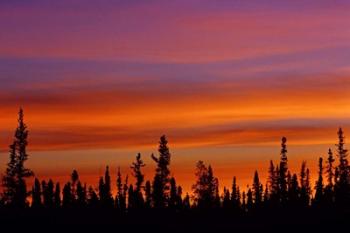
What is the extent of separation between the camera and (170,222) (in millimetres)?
87500

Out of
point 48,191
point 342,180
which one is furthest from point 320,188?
point 48,191

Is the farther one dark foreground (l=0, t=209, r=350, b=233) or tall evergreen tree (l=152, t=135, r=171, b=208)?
tall evergreen tree (l=152, t=135, r=171, b=208)

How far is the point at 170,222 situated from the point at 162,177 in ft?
96.1

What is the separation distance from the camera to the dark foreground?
74562mm

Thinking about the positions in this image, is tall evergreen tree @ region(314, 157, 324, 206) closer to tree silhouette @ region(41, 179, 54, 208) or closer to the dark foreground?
the dark foreground

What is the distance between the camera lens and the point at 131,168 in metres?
128

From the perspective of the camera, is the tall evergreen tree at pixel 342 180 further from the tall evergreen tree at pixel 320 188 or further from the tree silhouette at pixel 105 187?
the tree silhouette at pixel 105 187

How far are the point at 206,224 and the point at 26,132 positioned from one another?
28.2 meters

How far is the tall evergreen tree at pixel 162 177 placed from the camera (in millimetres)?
115312

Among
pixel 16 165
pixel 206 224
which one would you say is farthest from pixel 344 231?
→ pixel 16 165

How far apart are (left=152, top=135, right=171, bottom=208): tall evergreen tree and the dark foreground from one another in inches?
636

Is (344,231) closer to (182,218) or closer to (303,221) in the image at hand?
(303,221)

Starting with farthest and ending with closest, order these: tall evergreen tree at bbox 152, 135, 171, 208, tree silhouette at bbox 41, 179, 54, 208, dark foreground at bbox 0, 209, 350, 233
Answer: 1. tree silhouette at bbox 41, 179, 54, 208
2. tall evergreen tree at bbox 152, 135, 171, 208
3. dark foreground at bbox 0, 209, 350, 233

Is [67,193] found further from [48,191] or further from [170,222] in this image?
[170,222]
